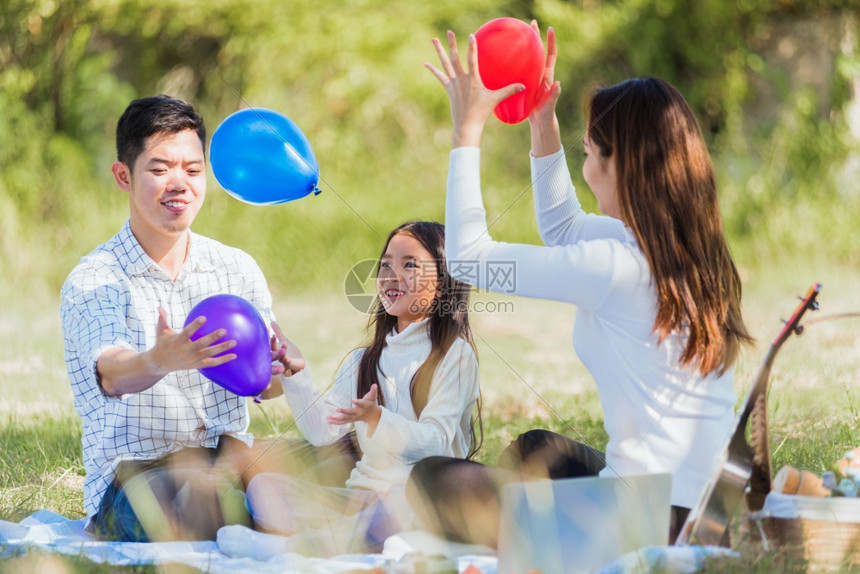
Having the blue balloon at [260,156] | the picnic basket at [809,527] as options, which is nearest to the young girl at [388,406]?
the blue balloon at [260,156]

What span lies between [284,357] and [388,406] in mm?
351

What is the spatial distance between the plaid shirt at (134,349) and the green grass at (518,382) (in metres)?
0.45

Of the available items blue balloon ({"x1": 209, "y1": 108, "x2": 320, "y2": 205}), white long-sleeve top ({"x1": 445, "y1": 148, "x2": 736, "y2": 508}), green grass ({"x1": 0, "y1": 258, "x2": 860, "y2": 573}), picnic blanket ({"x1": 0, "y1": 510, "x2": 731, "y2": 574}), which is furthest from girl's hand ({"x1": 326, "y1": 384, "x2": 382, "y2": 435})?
blue balloon ({"x1": 209, "y1": 108, "x2": 320, "y2": 205})

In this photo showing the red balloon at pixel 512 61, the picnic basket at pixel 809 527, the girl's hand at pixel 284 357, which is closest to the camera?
the picnic basket at pixel 809 527

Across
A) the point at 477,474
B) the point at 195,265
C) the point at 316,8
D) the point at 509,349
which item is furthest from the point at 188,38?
the point at 477,474

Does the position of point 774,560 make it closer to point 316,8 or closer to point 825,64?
point 825,64

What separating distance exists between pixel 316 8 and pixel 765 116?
482 cm

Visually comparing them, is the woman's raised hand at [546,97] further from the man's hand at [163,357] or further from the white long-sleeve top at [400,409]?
the man's hand at [163,357]

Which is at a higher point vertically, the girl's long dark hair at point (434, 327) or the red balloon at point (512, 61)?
the red balloon at point (512, 61)

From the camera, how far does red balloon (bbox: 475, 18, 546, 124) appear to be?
2875 millimetres

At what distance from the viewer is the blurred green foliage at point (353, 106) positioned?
9289 millimetres

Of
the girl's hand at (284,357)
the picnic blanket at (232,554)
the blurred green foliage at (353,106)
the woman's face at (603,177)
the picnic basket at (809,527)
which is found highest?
the blurred green foliage at (353,106)

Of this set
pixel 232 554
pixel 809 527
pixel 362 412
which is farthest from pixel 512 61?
pixel 232 554

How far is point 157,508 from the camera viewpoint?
288cm
